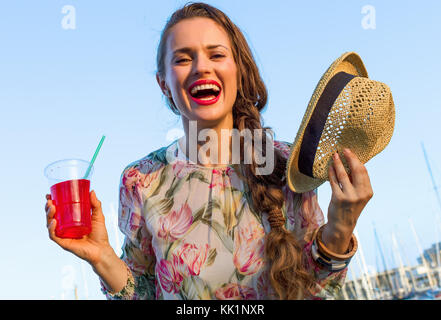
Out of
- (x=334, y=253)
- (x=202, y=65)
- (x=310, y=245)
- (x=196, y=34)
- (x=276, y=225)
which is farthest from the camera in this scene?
(x=196, y=34)

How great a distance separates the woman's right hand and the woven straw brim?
1.06m

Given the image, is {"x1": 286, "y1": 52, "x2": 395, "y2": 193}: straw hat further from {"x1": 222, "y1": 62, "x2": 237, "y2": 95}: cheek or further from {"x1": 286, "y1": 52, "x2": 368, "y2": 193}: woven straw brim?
{"x1": 222, "y1": 62, "x2": 237, "y2": 95}: cheek

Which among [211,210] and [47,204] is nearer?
[47,204]

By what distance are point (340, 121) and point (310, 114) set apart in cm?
16

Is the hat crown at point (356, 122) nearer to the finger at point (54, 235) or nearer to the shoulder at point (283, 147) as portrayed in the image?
the shoulder at point (283, 147)

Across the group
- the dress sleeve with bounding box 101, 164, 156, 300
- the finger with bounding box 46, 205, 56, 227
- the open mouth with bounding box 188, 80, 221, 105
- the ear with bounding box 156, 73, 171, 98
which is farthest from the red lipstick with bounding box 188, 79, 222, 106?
the finger with bounding box 46, 205, 56, 227

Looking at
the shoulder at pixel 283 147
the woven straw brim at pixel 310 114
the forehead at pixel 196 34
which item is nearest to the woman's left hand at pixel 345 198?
the woven straw brim at pixel 310 114

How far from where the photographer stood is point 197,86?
292 cm

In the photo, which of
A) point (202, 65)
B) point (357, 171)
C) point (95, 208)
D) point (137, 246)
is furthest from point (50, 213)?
point (357, 171)

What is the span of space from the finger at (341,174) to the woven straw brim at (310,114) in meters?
0.26

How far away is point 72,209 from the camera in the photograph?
2.64 m

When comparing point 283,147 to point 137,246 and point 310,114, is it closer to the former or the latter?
point 310,114

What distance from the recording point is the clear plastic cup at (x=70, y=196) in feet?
8.64
